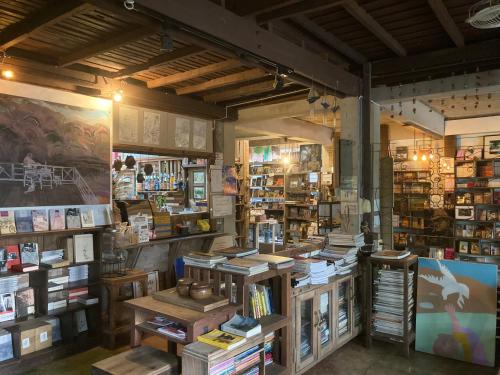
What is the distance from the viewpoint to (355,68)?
5055mm

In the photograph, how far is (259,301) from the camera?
2.99m

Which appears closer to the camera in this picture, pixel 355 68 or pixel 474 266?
pixel 474 266

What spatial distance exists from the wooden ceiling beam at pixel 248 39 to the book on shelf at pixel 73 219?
8.08 ft

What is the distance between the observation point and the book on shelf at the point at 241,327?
243 cm

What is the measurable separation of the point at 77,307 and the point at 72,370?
2.13 ft

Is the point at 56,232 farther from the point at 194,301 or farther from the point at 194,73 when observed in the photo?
the point at 194,73

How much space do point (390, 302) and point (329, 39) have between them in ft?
9.29

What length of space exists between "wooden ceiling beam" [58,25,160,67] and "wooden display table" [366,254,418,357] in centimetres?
310

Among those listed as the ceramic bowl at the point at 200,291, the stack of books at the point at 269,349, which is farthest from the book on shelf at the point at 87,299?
the stack of books at the point at 269,349

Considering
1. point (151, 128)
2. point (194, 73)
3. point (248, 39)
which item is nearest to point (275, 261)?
point (248, 39)

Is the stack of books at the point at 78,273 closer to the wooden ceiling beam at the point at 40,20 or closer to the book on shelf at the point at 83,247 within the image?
the book on shelf at the point at 83,247

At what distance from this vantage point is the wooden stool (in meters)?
2.31

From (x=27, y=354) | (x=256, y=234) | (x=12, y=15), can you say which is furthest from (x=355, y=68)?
(x=27, y=354)

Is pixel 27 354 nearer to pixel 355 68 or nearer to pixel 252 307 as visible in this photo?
pixel 252 307
